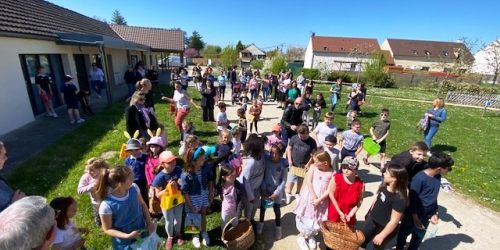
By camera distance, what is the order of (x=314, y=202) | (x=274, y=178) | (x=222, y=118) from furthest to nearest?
(x=222, y=118)
(x=274, y=178)
(x=314, y=202)

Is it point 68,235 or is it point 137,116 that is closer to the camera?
point 68,235

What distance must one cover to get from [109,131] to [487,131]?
51.9ft

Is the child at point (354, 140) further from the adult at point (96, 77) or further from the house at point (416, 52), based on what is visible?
the house at point (416, 52)

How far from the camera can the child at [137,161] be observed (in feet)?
11.6

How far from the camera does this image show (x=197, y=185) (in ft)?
11.2

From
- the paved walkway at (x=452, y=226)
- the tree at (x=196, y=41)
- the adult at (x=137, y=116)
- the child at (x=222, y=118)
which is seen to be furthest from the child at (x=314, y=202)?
the tree at (x=196, y=41)

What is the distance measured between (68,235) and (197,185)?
4.93 ft

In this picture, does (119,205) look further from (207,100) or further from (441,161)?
(207,100)

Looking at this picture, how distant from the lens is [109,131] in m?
8.06

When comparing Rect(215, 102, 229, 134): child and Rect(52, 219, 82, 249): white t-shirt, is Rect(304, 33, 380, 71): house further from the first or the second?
Rect(52, 219, 82, 249): white t-shirt

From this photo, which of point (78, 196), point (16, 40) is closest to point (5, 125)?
point (16, 40)

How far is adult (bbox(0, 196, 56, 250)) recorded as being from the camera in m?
1.39

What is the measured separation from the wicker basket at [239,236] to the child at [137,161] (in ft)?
4.88

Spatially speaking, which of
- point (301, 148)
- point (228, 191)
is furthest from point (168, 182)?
point (301, 148)
